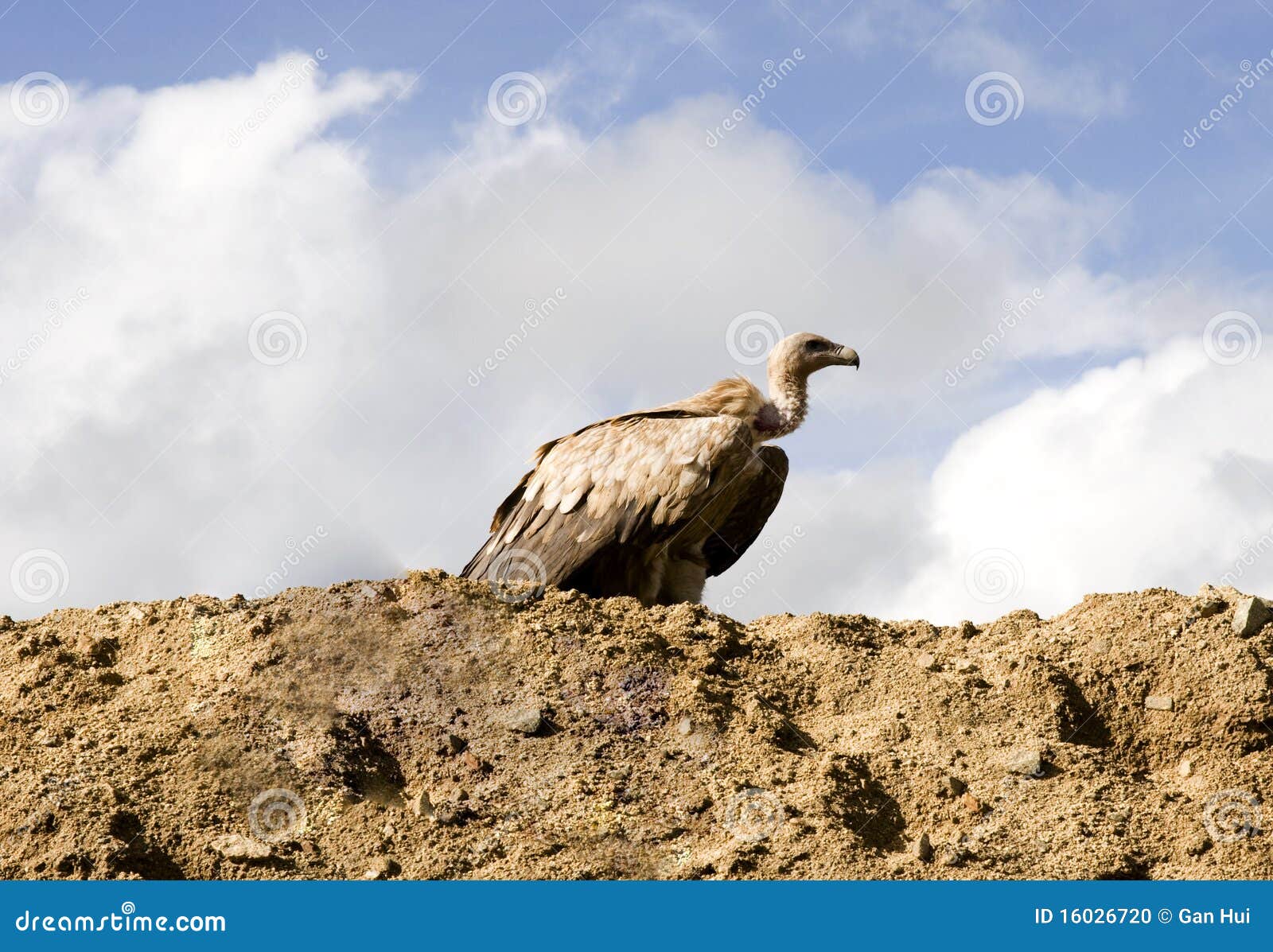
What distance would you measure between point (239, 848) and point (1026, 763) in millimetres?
4262

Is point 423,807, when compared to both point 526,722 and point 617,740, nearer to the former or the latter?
point 526,722

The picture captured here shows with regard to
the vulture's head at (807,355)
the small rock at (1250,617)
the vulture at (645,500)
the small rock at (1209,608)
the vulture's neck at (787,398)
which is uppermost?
the vulture's head at (807,355)

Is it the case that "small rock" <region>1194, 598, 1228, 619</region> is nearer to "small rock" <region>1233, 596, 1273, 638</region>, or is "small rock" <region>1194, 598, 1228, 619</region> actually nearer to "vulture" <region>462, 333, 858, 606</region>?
"small rock" <region>1233, 596, 1273, 638</region>

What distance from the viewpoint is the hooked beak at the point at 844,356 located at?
12.9m

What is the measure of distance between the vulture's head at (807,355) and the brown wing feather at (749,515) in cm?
108

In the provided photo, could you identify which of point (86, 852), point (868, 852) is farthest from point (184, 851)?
point (868, 852)

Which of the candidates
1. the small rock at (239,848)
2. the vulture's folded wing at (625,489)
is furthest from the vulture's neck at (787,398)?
the small rock at (239,848)

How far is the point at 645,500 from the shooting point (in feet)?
36.4

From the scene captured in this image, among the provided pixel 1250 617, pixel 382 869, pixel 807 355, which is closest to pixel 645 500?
pixel 807 355

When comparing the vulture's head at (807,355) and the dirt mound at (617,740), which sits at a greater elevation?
the vulture's head at (807,355)

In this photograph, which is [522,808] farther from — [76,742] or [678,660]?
[76,742]

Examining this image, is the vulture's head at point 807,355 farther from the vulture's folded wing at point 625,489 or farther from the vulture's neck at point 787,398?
the vulture's folded wing at point 625,489

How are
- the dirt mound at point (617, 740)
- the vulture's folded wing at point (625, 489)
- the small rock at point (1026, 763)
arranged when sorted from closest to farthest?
the dirt mound at point (617, 740), the small rock at point (1026, 763), the vulture's folded wing at point (625, 489)

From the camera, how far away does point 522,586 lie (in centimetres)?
915
